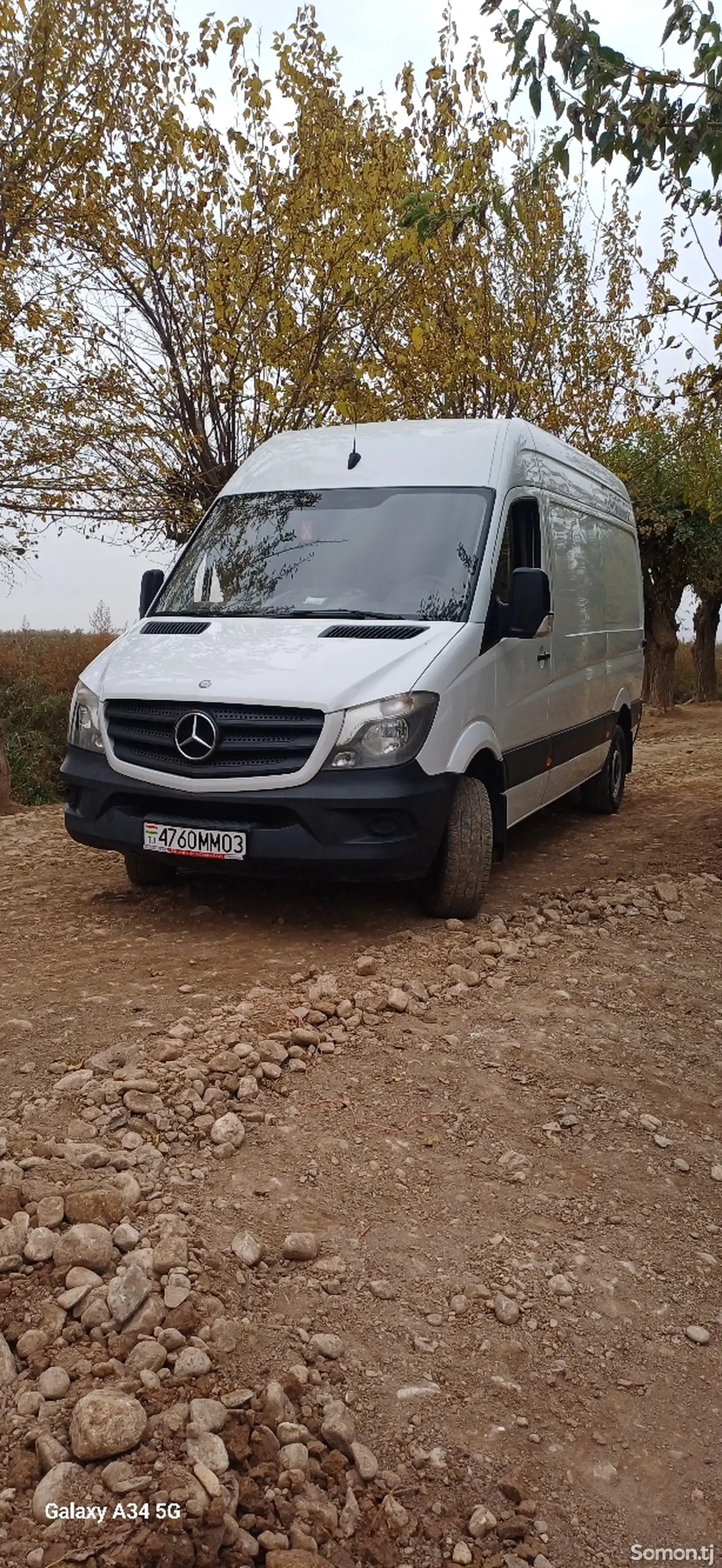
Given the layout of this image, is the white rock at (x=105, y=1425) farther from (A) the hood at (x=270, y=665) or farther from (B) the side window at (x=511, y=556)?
(B) the side window at (x=511, y=556)

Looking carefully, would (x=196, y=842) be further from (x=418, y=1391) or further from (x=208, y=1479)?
(x=208, y=1479)

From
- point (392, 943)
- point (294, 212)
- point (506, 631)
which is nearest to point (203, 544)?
point (506, 631)

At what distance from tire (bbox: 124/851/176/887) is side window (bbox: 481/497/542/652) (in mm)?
2119

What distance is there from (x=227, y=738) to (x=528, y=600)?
5.70 feet

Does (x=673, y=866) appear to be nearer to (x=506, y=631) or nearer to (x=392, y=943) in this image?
(x=506, y=631)

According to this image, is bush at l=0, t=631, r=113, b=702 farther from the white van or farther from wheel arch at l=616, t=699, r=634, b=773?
the white van

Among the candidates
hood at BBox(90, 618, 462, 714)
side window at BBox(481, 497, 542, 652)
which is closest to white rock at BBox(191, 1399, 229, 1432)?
hood at BBox(90, 618, 462, 714)

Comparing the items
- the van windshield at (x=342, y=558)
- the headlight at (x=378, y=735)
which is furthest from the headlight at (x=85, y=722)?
the headlight at (x=378, y=735)

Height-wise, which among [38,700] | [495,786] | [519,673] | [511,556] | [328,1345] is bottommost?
[328,1345]

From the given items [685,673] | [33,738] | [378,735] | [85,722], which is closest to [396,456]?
[378,735]

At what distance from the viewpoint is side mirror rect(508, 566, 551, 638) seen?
618 centimetres

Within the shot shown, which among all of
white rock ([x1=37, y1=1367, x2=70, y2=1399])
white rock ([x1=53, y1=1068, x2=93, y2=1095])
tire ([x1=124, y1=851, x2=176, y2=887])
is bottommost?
white rock ([x1=37, y1=1367, x2=70, y2=1399])

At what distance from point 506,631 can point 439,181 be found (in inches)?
346

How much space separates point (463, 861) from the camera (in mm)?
5902
